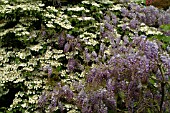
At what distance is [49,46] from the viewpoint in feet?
14.3

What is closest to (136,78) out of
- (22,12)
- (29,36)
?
(29,36)

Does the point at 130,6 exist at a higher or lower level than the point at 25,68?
higher

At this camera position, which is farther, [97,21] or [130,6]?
[130,6]

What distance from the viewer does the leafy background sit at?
3.81m

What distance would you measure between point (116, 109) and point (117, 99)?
0.22m

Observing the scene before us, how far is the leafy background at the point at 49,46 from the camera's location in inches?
150

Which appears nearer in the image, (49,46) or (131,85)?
(131,85)

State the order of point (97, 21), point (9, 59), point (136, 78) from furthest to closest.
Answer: point (97, 21)
point (9, 59)
point (136, 78)

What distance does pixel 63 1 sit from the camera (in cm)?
528

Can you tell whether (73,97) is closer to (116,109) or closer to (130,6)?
(116,109)

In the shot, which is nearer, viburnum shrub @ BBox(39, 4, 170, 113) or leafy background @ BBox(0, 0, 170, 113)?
viburnum shrub @ BBox(39, 4, 170, 113)

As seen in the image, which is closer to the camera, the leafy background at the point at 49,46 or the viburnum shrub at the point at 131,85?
the viburnum shrub at the point at 131,85

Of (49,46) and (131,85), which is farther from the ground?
(131,85)

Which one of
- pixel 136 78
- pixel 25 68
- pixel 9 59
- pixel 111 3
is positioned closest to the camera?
pixel 136 78
